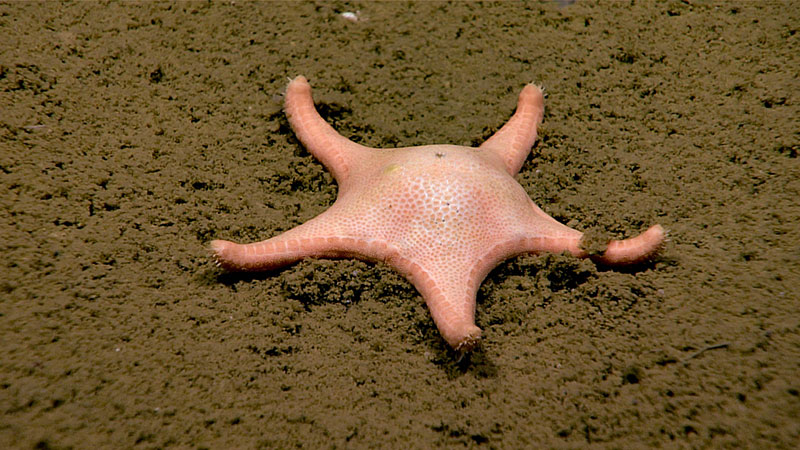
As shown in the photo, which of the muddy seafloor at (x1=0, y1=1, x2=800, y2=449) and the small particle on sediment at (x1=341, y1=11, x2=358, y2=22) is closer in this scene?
the muddy seafloor at (x1=0, y1=1, x2=800, y2=449)

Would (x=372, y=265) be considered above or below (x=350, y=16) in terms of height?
below

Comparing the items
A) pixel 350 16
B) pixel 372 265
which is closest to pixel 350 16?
pixel 350 16

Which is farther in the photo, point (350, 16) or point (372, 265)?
point (350, 16)

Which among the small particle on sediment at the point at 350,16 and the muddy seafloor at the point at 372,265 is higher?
the small particle on sediment at the point at 350,16

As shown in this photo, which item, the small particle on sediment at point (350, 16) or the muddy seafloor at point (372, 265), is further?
the small particle on sediment at point (350, 16)

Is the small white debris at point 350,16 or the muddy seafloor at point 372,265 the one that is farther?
the small white debris at point 350,16

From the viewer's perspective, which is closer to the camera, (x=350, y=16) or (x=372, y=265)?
(x=372, y=265)

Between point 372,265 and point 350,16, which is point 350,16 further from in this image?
point 372,265

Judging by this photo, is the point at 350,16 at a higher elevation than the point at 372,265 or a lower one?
higher

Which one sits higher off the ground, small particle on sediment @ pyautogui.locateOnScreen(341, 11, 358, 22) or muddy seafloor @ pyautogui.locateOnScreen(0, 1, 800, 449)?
small particle on sediment @ pyautogui.locateOnScreen(341, 11, 358, 22)
